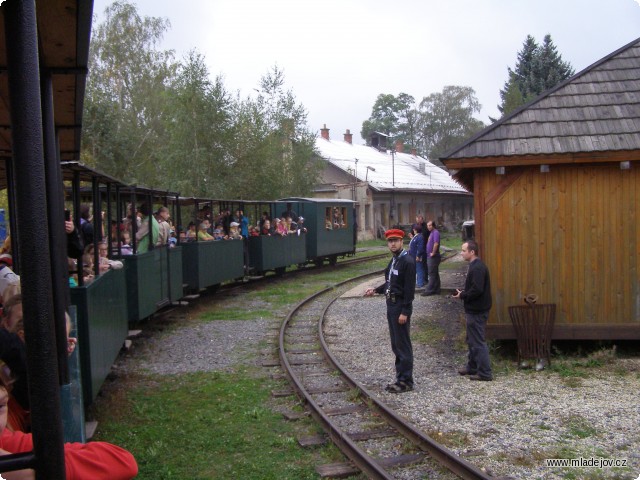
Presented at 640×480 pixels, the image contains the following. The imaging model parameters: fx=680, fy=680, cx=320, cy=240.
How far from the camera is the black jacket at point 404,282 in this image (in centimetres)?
770

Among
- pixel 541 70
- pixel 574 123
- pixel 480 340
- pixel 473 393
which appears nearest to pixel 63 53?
pixel 473 393

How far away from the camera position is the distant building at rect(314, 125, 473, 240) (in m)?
40.7

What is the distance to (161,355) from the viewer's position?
404 inches

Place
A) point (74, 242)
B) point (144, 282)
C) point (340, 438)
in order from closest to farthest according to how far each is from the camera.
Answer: point (74, 242) < point (340, 438) < point (144, 282)

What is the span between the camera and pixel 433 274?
51.6 ft

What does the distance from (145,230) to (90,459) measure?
31.8 feet

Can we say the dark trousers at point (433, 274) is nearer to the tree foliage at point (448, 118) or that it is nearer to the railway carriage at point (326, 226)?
the railway carriage at point (326, 226)

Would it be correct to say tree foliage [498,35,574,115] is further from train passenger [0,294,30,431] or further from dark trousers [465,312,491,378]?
train passenger [0,294,30,431]

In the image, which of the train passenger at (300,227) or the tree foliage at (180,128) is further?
the tree foliage at (180,128)

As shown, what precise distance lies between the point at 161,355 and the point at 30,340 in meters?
8.95

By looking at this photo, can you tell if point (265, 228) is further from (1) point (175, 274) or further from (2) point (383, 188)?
(2) point (383, 188)

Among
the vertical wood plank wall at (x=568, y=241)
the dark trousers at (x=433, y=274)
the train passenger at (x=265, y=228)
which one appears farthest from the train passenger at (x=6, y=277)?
the train passenger at (x=265, y=228)

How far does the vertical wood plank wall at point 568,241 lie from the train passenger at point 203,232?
7.94 meters

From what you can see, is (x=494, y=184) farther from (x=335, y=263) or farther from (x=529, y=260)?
(x=335, y=263)
